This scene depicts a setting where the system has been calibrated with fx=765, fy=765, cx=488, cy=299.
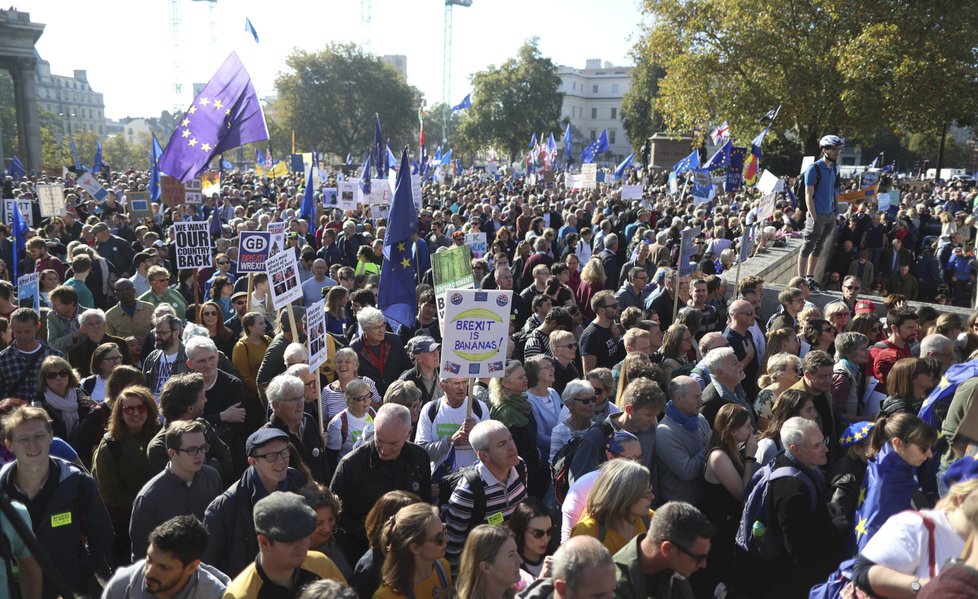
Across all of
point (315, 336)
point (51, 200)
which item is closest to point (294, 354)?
point (315, 336)

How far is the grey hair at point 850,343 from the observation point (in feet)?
20.9

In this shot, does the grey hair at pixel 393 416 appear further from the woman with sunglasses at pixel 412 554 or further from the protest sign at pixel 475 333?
the woman with sunglasses at pixel 412 554

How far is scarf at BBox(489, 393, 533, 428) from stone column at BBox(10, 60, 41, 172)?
198 ft

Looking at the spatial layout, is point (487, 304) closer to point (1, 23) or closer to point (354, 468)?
point (354, 468)

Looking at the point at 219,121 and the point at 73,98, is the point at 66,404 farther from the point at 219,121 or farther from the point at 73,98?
the point at 73,98

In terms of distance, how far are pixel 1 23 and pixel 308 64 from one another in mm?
26672

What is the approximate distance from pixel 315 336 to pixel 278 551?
2865 mm

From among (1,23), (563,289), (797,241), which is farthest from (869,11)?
(1,23)

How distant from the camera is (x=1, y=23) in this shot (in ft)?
182

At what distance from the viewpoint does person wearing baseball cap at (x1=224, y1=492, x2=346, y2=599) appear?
335 centimetres

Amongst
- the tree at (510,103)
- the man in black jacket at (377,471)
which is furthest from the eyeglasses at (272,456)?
the tree at (510,103)

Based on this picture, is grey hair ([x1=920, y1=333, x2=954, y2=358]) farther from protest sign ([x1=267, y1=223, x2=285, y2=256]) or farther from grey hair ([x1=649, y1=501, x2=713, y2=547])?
protest sign ([x1=267, y1=223, x2=285, y2=256])

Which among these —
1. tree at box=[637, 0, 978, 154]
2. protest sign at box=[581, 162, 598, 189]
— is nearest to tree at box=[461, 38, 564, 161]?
tree at box=[637, 0, 978, 154]

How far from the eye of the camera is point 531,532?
395 centimetres
